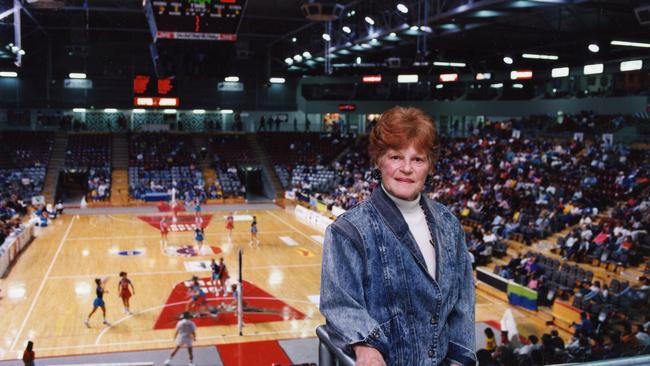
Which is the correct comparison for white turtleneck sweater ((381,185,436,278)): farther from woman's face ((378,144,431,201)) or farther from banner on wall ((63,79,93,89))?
banner on wall ((63,79,93,89))

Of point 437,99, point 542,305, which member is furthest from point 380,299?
point 437,99

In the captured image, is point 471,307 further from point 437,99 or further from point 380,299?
point 437,99

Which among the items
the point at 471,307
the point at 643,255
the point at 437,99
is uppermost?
the point at 437,99

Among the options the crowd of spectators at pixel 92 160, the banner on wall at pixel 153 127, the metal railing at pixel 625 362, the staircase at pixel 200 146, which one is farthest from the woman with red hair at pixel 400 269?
the banner on wall at pixel 153 127

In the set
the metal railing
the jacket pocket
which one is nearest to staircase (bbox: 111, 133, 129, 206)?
the jacket pocket

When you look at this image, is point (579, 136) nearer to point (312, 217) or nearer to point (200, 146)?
point (312, 217)

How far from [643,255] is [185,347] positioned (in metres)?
11.9

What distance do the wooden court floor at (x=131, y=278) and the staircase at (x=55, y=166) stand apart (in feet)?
17.1

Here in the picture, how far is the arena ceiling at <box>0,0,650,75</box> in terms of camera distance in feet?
66.8

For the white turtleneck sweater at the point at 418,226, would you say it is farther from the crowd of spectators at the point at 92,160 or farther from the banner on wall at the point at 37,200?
the crowd of spectators at the point at 92,160

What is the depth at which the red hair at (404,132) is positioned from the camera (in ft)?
6.93

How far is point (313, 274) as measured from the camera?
2009 centimetres

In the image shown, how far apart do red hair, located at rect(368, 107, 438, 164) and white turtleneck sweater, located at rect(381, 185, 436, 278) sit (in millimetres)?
151

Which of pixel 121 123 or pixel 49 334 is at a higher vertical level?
pixel 121 123
